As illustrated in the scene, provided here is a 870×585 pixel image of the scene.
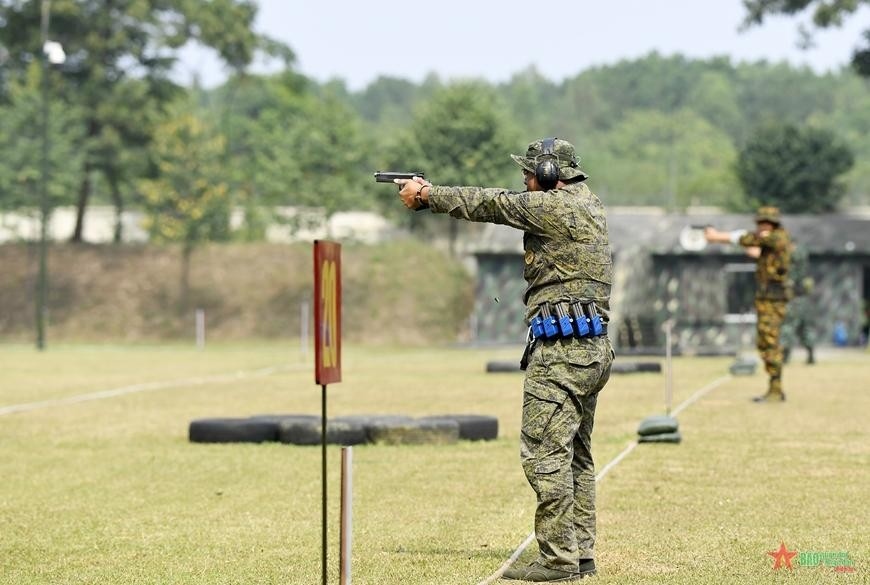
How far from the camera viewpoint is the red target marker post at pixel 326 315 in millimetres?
7570

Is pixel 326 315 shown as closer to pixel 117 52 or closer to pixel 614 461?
pixel 614 461

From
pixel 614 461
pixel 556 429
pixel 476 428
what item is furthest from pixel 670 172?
pixel 556 429

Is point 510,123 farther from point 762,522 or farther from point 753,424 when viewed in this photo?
point 762,522

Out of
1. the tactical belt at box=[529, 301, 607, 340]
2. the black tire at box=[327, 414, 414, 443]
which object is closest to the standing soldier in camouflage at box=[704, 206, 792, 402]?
the black tire at box=[327, 414, 414, 443]

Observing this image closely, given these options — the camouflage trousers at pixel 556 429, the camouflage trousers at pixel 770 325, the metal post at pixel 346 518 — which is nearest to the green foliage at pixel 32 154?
the camouflage trousers at pixel 770 325

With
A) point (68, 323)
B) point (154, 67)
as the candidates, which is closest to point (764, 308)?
point (68, 323)

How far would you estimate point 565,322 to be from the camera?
28.8 ft

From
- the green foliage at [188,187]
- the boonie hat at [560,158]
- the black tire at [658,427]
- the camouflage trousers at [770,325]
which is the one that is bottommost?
the black tire at [658,427]

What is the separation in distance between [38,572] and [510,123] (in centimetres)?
7282

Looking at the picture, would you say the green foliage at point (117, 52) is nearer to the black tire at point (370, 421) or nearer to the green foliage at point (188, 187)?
the green foliage at point (188, 187)

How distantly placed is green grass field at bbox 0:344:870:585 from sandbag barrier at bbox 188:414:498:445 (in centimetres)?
23

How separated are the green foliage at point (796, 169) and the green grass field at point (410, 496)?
225 ft

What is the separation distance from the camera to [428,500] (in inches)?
490

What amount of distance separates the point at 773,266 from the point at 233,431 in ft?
29.6
